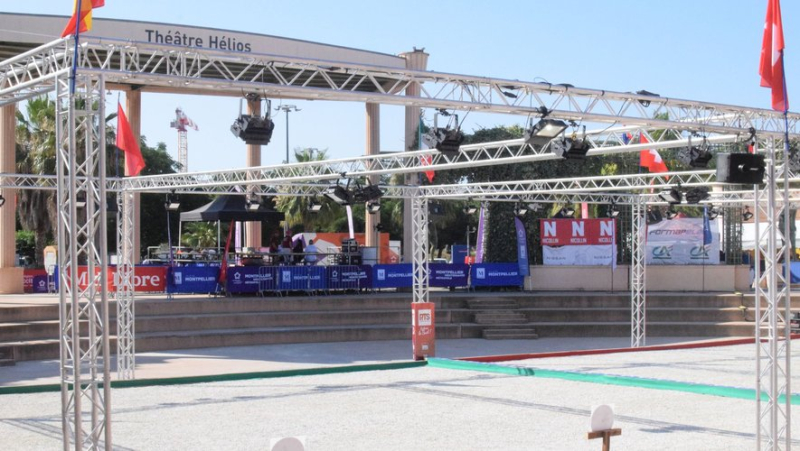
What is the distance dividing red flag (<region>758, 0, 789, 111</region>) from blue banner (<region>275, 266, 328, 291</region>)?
817 inches

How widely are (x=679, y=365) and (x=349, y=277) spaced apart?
1262cm

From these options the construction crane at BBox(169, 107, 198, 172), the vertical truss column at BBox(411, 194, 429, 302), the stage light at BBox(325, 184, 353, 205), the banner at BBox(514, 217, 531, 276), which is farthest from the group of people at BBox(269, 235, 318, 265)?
the construction crane at BBox(169, 107, 198, 172)

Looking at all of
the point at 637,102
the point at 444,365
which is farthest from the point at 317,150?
the point at 637,102

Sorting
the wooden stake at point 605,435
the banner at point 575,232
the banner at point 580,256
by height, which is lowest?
the wooden stake at point 605,435

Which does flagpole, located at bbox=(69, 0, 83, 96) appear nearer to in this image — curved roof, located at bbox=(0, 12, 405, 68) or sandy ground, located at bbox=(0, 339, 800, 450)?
sandy ground, located at bbox=(0, 339, 800, 450)

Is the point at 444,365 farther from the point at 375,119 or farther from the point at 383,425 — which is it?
the point at 375,119

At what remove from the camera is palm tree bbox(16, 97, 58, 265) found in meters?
39.6

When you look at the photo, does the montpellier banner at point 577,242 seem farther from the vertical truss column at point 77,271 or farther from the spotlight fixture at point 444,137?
the vertical truss column at point 77,271

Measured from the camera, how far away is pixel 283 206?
51.7 metres

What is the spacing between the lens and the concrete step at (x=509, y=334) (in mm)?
29047

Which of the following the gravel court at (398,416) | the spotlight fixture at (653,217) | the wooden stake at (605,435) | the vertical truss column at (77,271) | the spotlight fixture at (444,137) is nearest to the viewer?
the wooden stake at (605,435)

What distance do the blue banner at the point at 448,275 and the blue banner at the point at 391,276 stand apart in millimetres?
939

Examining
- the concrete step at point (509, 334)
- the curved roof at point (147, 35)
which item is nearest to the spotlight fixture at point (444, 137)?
the concrete step at point (509, 334)

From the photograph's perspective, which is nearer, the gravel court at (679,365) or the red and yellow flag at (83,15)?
the red and yellow flag at (83,15)
